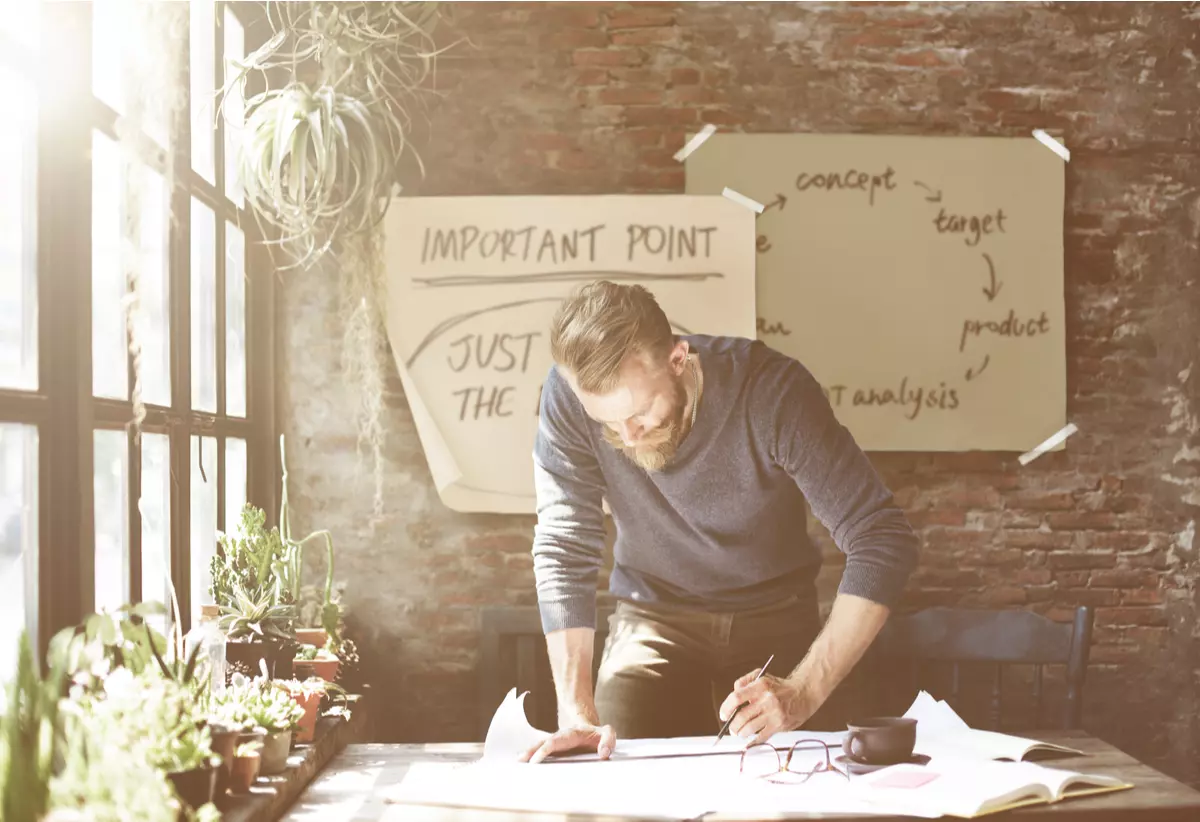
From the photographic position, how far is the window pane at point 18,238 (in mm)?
1800

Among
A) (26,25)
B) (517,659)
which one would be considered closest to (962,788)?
(517,659)

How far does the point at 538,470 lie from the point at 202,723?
1.05m

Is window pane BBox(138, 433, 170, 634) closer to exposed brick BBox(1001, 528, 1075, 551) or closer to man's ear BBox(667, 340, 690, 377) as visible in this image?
man's ear BBox(667, 340, 690, 377)

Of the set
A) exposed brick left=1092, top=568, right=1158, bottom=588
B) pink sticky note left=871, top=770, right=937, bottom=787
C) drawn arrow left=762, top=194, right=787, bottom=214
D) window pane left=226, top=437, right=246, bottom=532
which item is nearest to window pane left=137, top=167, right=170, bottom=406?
window pane left=226, top=437, right=246, bottom=532

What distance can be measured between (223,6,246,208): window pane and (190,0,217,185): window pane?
1.7 inches

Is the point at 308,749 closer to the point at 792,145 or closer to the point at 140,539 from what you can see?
the point at 140,539

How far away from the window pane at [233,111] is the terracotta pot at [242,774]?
1.59 meters

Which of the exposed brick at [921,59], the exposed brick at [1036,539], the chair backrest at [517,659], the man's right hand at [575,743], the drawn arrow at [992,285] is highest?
the exposed brick at [921,59]

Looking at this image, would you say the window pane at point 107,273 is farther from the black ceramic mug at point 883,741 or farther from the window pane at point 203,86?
the black ceramic mug at point 883,741

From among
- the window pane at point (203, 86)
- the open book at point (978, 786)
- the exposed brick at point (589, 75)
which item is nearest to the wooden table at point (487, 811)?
the open book at point (978, 786)

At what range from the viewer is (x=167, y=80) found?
221 cm

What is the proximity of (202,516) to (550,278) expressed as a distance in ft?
4.09

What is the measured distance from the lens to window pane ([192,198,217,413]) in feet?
9.05

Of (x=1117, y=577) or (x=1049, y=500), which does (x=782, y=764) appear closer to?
(x=1049, y=500)
